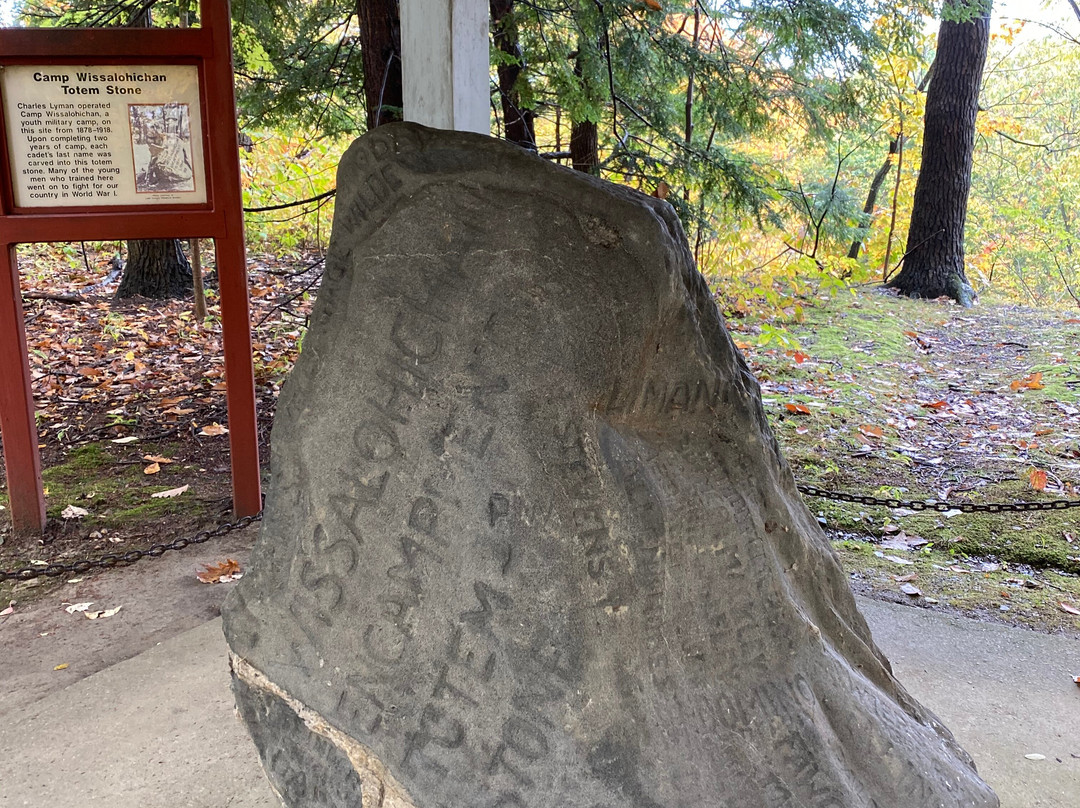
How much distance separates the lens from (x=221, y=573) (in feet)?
12.2

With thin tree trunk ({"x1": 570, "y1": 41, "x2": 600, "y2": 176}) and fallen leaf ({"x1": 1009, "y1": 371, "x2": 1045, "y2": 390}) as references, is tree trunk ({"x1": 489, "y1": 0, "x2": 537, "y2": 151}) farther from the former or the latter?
fallen leaf ({"x1": 1009, "y1": 371, "x2": 1045, "y2": 390})

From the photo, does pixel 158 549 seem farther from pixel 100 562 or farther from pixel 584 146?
pixel 584 146

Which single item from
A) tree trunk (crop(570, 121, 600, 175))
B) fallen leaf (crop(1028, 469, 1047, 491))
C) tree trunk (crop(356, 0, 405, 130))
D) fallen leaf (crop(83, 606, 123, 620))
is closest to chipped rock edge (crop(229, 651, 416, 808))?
fallen leaf (crop(83, 606, 123, 620))

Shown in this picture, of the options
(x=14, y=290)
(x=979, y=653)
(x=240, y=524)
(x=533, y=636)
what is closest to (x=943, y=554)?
(x=979, y=653)

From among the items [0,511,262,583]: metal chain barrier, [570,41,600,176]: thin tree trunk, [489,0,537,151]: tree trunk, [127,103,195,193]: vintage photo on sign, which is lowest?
[0,511,262,583]: metal chain barrier

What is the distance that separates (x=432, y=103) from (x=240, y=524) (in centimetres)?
218

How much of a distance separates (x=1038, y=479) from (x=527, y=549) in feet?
12.9

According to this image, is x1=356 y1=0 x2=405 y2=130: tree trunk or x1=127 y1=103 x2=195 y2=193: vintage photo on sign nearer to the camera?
x1=127 y1=103 x2=195 y2=193: vintage photo on sign

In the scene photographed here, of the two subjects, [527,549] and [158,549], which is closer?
[527,549]

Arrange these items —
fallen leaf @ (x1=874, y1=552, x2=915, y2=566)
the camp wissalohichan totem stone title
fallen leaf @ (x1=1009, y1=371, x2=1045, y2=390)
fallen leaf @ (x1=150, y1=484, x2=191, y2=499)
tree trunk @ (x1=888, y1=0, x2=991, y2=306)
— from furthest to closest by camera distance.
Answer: tree trunk @ (x1=888, y1=0, x2=991, y2=306) < fallen leaf @ (x1=1009, y1=371, x2=1045, y2=390) < fallen leaf @ (x1=150, y1=484, x2=191, y2=499) < fallen leaf @ (x1=874, y1=552, x2=915, y2=566) < the camp wissalohichan totem stone title

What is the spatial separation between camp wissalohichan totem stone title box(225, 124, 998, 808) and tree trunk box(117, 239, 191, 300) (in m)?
6.56

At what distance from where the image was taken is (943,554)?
13.4 ft

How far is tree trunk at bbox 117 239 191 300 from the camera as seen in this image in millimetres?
7895

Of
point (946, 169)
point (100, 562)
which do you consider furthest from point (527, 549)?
point (946, 169)
